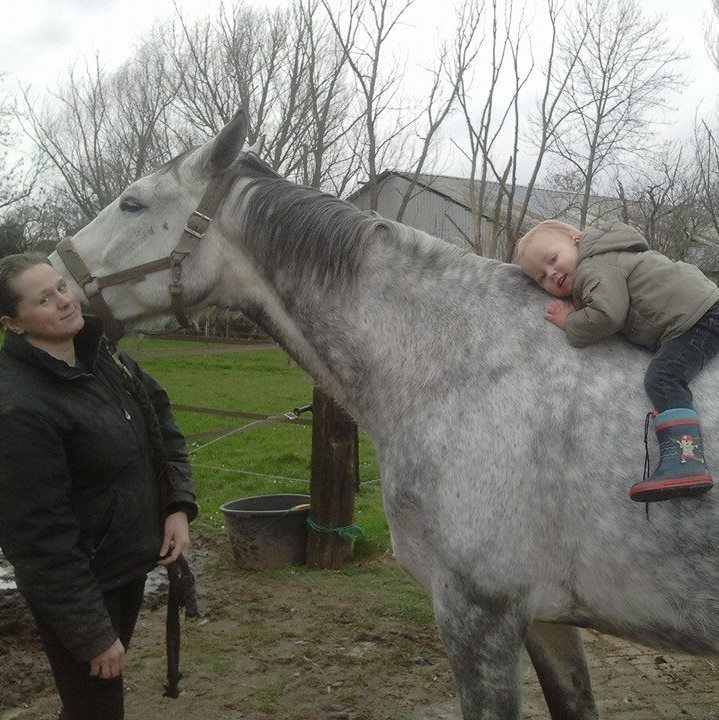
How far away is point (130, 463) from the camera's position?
7.44 feet

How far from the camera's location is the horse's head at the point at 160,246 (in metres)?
2.64

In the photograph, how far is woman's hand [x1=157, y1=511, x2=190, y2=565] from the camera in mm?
2447

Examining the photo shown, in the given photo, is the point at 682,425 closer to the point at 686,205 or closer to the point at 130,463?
the point at 130,463

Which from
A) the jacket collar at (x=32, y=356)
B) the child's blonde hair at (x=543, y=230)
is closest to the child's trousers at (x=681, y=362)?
the child's blonde hair at (x=543, y=230)

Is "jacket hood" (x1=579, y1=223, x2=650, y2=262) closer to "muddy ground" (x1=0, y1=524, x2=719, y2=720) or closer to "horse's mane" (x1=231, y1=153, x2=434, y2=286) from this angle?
"horse's mane" (x1=231, y1=153, x2=434, y2=286)

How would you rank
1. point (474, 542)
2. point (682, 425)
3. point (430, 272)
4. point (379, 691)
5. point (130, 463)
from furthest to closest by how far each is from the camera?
point (379, 691)
point (430, 272)
point (130, 463)
point (474, 542)
point (682, 425)

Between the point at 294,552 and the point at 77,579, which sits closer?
the point at 77,579

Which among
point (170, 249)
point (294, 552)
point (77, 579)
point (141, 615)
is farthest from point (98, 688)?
point (294, 552)

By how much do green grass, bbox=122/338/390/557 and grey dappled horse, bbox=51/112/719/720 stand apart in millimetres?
747

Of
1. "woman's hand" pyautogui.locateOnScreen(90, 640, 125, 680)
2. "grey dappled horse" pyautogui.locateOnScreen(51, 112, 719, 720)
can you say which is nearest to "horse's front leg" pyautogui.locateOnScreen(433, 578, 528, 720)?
"grey dappled horse" pyautogui.locateOnScreen(51, 112, 719, 720)

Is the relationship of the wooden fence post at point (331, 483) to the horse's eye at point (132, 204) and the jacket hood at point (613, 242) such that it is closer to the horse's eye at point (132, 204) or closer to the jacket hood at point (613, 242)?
the horse's eye at point (132, 204)

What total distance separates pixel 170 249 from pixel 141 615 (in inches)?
106

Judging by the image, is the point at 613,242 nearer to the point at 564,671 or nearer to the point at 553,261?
the point at 553,261

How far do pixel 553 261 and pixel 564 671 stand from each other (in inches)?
61.5
